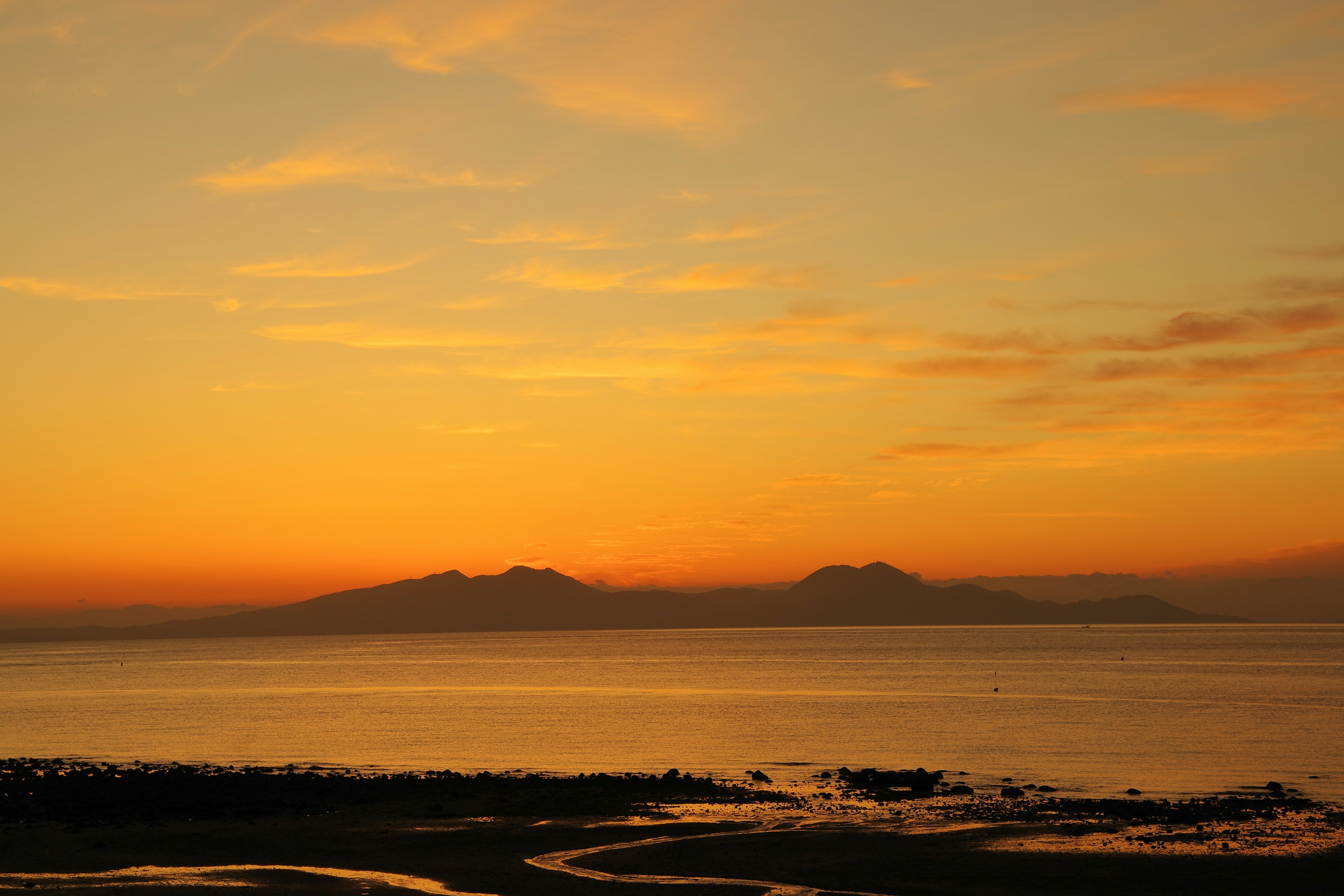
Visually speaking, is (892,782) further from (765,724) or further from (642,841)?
(765,724)

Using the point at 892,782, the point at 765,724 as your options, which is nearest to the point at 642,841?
the point at 892,782

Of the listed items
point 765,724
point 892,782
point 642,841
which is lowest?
point 765,724

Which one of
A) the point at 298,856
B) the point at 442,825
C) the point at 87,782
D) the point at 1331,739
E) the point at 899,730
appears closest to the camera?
the point at 298,856

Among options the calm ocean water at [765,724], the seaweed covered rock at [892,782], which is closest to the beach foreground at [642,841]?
the seaweed covered rock at [892,782]

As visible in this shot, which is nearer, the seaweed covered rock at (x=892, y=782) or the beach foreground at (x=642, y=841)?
the beach foreground at (x=642, y=841)

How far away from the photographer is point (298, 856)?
31266 millimetres

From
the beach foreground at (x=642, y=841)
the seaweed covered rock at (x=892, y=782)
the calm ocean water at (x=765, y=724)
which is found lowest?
the calm ocean water at (x=765, y=724)

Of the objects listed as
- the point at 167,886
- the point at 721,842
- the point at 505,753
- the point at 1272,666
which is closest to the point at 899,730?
the point at 505,753

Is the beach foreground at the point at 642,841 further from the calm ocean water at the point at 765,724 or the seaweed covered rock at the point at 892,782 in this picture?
the calm ocean water at the point at 765,724

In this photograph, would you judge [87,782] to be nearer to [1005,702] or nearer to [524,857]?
[524,857]

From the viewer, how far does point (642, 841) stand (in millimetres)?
32844

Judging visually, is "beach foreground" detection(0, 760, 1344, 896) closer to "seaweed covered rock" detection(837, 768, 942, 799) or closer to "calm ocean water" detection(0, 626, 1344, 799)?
"seaweed covered rock" detection(837, 768, 942, 799)

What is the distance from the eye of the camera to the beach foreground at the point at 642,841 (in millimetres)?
27109

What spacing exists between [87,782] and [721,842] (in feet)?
104
